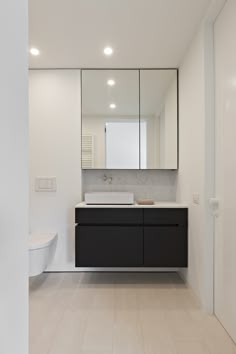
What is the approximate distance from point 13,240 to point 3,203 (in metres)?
0.13

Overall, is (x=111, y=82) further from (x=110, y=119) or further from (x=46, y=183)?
(x=46, y=183)

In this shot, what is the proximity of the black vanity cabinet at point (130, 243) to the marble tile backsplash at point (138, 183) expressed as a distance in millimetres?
615

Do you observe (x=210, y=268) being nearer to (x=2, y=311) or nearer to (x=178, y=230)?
(x=178, y=230)

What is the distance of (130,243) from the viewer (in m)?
2.65

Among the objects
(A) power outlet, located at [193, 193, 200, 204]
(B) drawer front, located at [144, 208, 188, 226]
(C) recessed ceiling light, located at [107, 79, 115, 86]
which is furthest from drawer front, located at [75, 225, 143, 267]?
(C) recessed ceiling light, located at [107, 79, 115, 86]

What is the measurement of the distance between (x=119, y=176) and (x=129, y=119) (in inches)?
28.2

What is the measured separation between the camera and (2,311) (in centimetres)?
71

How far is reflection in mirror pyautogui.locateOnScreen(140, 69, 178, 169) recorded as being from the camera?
3.07 metres

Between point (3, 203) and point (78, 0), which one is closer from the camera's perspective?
point (3, 203)

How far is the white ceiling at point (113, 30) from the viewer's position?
1.97 metres

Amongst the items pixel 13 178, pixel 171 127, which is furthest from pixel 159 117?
pixel 13 178

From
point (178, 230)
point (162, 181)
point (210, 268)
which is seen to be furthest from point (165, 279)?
point (162, 181)

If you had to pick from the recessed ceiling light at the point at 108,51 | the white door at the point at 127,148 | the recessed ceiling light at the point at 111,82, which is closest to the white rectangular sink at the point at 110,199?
the white door at the point at 127,148

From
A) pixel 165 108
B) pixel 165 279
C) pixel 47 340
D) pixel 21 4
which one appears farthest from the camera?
pixel 165 108
